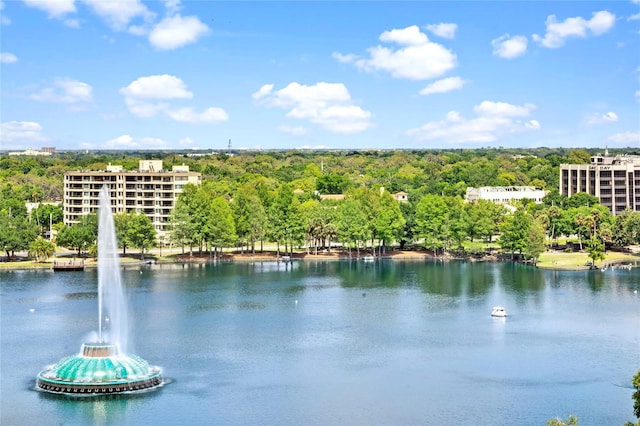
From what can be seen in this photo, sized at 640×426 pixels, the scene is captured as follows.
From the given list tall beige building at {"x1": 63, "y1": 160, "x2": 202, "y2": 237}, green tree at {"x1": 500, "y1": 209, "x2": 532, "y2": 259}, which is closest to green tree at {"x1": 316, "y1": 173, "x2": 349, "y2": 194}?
tall beige building at {"x1": 63, "y1": 160, "x2": 202, "y2": 237}

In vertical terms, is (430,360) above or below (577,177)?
below

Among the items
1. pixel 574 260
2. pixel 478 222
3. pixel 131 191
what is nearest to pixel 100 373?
pixel 574 260

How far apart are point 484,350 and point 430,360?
16.8 ft

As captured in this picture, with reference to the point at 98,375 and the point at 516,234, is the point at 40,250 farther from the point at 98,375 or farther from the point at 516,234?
the point at 98,375

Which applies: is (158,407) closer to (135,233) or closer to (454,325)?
(454,325)

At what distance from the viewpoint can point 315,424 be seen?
4809 centimetres

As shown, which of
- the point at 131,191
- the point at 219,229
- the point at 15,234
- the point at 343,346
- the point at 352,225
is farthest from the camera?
the point at 131,191

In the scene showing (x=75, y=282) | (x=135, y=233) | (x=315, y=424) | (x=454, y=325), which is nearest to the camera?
(x=315, y=424)

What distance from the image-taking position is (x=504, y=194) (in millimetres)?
168375

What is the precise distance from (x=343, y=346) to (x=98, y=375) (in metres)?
18.5

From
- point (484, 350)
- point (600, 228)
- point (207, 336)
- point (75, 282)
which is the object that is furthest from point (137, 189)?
point (484, 350)

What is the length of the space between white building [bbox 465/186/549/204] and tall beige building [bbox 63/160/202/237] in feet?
172

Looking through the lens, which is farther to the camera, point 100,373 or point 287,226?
point 287,226

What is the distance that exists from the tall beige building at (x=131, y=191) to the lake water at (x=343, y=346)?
1209 inches
